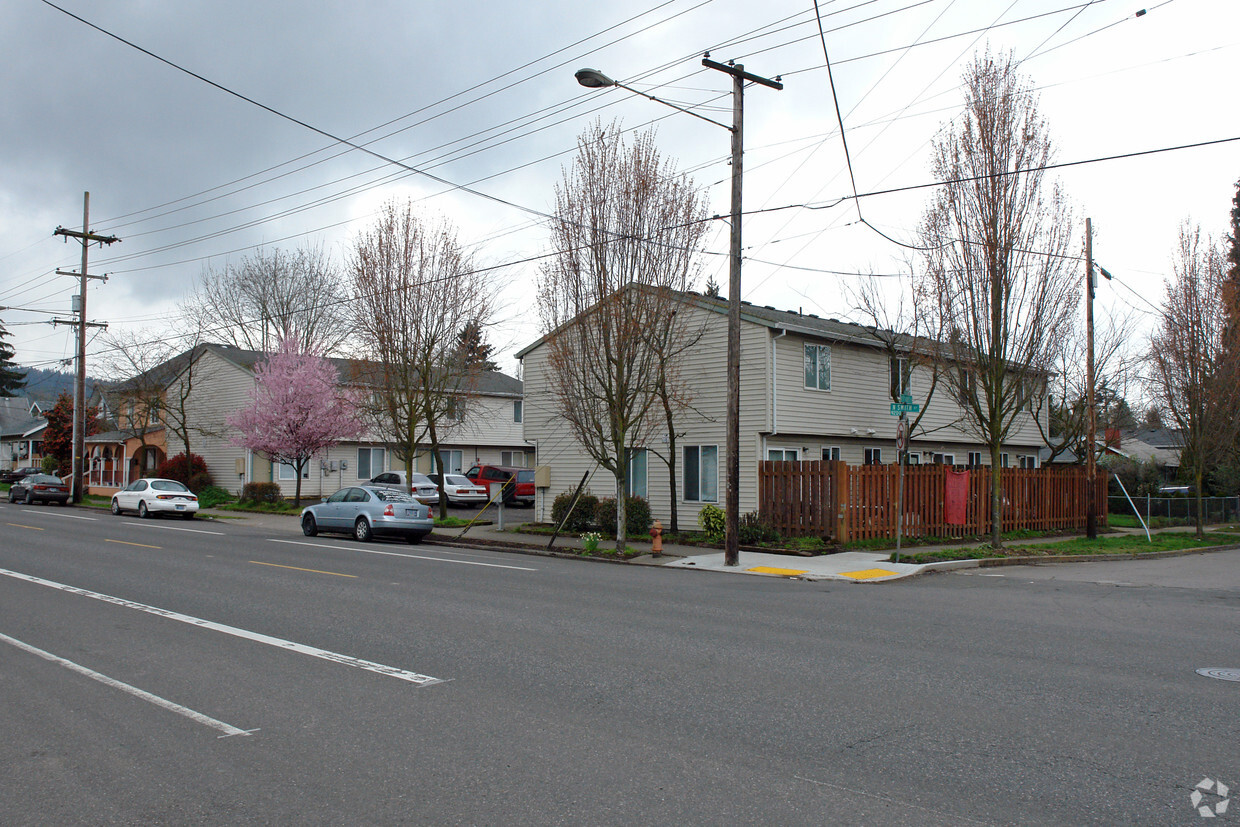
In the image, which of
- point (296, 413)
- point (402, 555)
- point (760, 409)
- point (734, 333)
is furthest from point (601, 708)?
point (296, 413)

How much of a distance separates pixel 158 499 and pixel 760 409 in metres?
22.7

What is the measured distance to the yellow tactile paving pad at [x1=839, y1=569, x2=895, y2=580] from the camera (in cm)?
1588

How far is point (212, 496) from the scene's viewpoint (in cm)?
3984

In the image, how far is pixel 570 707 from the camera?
6.52 metres

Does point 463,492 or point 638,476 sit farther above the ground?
point 638,476

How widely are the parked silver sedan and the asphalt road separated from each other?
32.6 ft

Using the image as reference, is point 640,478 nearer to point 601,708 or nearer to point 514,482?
point 514,482

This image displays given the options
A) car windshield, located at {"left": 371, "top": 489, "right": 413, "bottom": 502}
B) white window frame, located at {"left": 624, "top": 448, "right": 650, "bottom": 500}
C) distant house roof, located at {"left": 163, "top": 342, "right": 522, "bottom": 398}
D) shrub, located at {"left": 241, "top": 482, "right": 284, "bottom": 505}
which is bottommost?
shrub, located at {"left": 241, "top": 482, "right": 284, "bottom": 505}

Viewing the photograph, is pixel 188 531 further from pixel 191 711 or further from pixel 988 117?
pixel 988 117

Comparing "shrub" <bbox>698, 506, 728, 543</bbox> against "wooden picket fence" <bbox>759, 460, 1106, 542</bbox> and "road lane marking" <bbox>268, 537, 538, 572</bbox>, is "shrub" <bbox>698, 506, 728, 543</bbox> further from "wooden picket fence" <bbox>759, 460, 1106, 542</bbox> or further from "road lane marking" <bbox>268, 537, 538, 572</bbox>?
"road lane marking" <bbox>268, 537, 538, 572</bbox>

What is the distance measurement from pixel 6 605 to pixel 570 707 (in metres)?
8.75

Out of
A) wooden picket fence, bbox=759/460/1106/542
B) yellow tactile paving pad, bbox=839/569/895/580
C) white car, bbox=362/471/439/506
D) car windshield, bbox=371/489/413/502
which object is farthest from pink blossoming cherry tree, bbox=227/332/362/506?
yellow tactile paving pad, bbox=839/569/895/580

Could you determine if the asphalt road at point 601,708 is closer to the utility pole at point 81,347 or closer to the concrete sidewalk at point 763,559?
the concrete sidewalk at point 763,559

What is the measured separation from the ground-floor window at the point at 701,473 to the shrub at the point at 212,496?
2471cm
